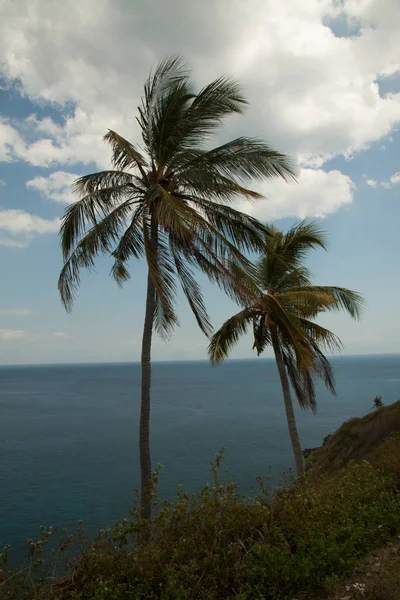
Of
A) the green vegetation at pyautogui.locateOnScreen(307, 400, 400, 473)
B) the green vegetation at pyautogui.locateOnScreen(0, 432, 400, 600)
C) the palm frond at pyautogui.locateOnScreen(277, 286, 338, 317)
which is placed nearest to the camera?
the green vegetation at pyautogui.locateOnScreen(0, 432, 400, 600)

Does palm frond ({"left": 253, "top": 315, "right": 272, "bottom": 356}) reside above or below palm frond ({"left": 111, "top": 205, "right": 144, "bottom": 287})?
below

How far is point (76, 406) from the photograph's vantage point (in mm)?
86312

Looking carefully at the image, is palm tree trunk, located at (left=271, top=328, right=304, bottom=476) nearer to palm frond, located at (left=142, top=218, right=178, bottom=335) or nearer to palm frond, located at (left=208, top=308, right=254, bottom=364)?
palm frond, located at (left=208, top=308, right=254, bottom=364)

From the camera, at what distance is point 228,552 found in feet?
18.2

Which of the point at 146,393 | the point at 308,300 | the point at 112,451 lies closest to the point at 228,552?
the point at 146,393

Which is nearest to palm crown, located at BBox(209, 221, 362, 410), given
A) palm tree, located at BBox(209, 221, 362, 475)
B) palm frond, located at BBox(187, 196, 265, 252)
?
palm tree, located at BBox(209, 221, 362, 475)

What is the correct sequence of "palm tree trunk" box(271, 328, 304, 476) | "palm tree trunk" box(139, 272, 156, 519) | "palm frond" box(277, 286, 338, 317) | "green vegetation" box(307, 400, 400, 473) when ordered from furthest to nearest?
"green vegetation" box(307, 400, 400, 473) → "palm tree trunk" box(271, 328, 304, 476) → "palm frond" box(277, 286, 338, 317) → "palm tree trunk" box(139, 272, 156, 519)

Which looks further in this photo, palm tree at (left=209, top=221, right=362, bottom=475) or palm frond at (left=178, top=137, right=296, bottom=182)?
palm tree at (left=209, top=221, right=362, bottom=475)

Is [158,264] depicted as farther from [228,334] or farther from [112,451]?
[112,451]

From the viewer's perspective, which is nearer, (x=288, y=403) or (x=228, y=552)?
(x=228, y=552)

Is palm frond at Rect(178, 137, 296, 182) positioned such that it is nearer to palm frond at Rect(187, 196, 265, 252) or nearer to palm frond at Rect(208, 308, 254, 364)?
palm frond at Rect(187, 196, 265, 252)

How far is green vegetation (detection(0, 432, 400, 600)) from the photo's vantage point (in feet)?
16.8

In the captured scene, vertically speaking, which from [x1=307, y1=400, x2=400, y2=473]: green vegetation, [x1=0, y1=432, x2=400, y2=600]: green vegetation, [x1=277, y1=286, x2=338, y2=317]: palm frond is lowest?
[x1=307, y1=400, x2=400, y2=473]: green vegetation

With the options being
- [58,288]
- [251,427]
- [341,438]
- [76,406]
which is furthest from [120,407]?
[58,288]
